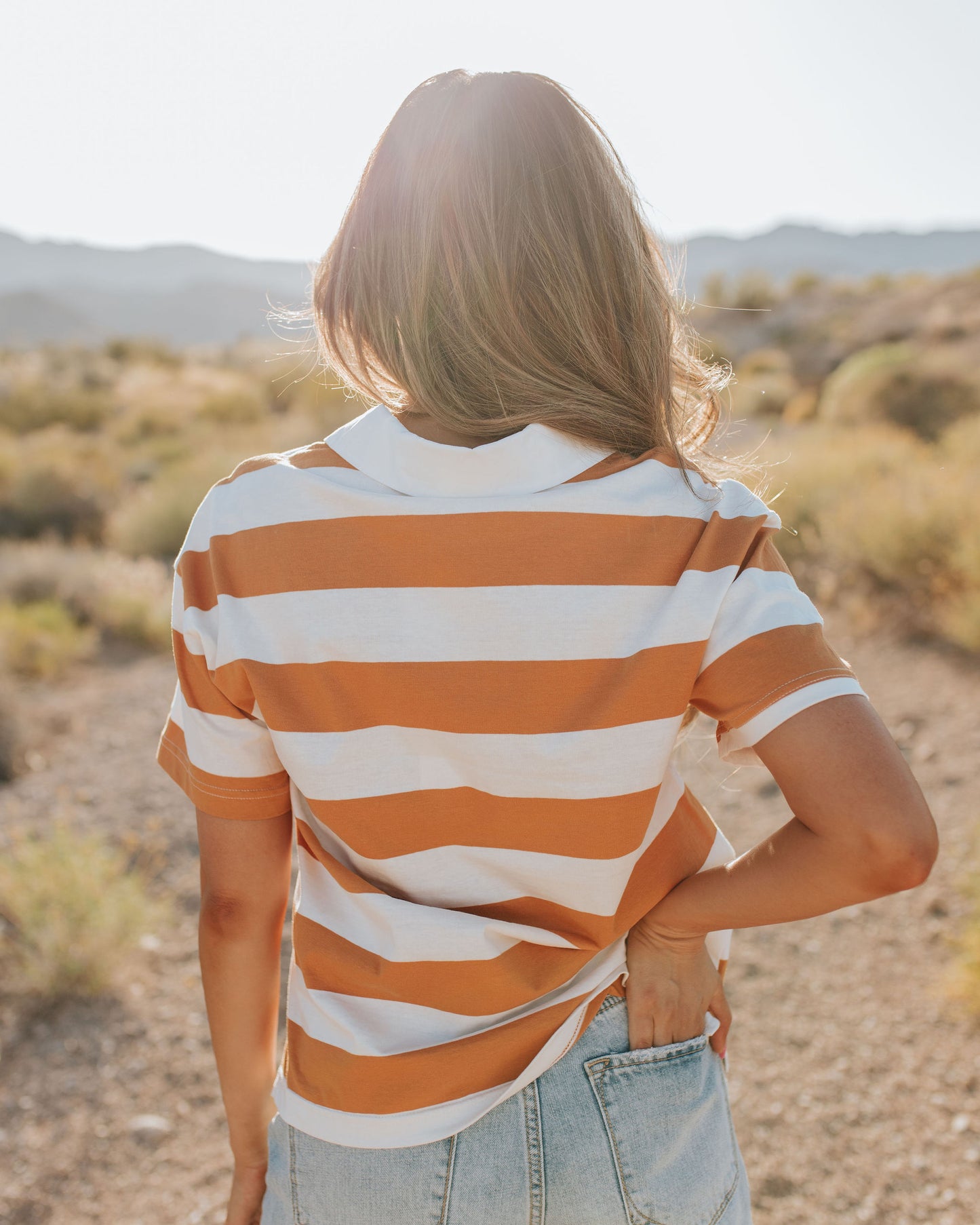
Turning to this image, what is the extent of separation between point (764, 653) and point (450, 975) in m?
0.49

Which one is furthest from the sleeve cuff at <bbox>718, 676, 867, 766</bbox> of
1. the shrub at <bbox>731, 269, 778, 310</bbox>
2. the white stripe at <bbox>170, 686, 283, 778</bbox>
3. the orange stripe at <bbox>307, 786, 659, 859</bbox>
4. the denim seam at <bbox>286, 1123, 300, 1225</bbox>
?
the shrub at <bbox>731, 269, 778, 310</bbox>

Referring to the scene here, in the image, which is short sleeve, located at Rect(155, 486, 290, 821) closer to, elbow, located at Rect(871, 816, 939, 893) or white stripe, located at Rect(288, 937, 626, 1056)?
white stripe, located at Rect(288, 937, 626, 1056)

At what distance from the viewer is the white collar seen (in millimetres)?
877

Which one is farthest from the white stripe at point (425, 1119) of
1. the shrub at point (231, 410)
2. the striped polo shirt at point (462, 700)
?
the shrub at point (231, 410)

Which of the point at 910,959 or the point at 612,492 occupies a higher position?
the point at 612,492

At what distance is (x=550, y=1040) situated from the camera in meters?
0.94

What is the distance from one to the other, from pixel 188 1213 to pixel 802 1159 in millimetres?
1804

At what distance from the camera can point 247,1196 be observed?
1216 mm

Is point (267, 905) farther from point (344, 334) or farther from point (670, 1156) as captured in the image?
point (344, 334)

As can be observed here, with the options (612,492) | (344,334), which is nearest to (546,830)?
(612,492)

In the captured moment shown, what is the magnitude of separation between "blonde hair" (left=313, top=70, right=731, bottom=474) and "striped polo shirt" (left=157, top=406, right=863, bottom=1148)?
91mm

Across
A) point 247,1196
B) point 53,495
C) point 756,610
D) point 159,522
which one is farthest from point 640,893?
point 53,495

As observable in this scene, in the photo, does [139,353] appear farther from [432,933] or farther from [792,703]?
[792,703]

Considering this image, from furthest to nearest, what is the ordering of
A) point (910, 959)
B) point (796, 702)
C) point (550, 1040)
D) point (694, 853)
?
point (910, 959), point (694, 853), point (550, 1040), point (796, 702)
